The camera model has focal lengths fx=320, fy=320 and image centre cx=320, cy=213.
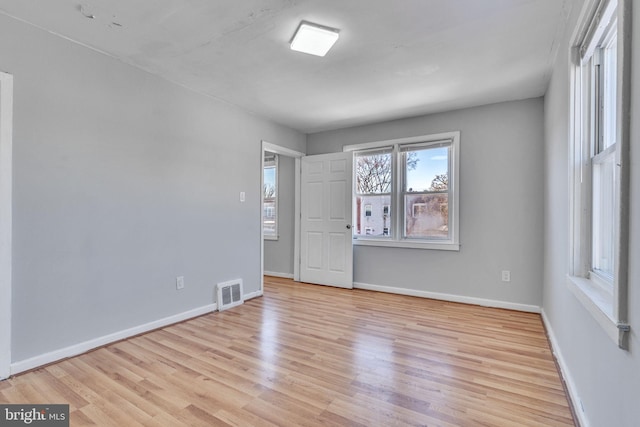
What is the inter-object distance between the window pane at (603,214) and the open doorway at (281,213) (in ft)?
Result: 13.0

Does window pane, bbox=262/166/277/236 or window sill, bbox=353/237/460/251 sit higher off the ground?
window pane, bbox=262/166/277/236

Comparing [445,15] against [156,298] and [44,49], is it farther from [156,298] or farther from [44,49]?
[156,298]

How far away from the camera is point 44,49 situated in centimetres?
232

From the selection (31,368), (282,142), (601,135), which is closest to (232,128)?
(282,142)

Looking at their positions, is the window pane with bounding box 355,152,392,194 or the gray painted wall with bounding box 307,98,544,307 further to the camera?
the window pane with bounding box 355,152,392,194

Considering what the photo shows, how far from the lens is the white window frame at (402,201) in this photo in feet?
13.1

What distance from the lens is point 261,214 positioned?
169 inches

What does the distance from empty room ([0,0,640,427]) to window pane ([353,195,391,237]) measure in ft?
0.45

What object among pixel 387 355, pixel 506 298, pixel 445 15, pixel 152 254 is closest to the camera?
pixel 445 15

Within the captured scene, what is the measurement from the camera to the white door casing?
2.10 m

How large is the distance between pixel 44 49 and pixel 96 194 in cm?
109

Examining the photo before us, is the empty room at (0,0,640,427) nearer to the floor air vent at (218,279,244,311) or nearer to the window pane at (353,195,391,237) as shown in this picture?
the floor air vent at (218,279,244,311)

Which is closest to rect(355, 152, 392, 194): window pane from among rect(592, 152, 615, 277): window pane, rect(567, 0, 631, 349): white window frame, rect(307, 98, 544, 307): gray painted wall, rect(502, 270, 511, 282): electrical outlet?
rect(307, 98, 544, 307): gray painted wall

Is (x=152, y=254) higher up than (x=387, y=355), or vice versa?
(x=152, y=254)
